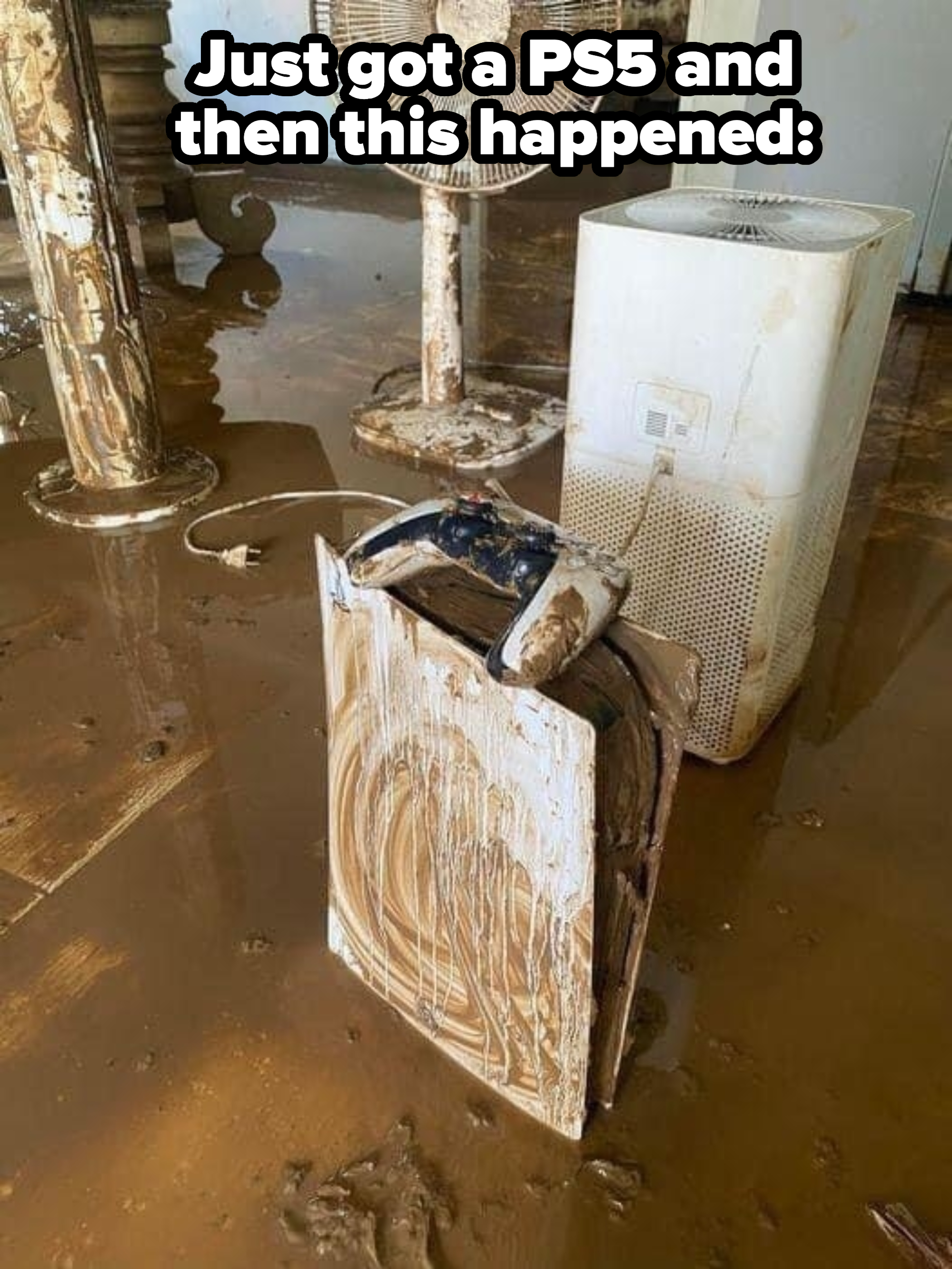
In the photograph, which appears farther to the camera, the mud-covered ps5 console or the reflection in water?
the reflection in water

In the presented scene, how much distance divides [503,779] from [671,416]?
2.53 ft

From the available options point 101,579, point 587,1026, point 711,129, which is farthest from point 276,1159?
point 711,129

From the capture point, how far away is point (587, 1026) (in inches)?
47.0

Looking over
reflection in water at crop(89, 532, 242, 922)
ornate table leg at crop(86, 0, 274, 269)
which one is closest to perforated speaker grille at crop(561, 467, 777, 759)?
reflection in water at crop(89, 532, 242, 922)

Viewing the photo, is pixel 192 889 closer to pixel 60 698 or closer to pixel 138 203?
pixel 60 698

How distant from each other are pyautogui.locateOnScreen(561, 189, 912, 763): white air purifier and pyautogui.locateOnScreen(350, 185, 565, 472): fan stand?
48.6 inches

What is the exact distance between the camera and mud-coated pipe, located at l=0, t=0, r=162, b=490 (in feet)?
7.35

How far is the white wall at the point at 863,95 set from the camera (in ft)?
13.4

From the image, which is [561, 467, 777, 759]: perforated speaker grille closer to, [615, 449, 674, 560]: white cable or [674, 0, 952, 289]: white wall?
[615, 449, 674, 560]: white cable

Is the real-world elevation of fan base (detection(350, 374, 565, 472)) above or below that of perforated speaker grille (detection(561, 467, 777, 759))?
below

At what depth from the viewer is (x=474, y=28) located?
8.41 ft

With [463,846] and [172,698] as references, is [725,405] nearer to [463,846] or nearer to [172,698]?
[463,846]

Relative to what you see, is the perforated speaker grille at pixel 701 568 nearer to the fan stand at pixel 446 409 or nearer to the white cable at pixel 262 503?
the white cable at pixel 262 503

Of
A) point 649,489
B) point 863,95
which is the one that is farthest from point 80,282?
point 863,95
